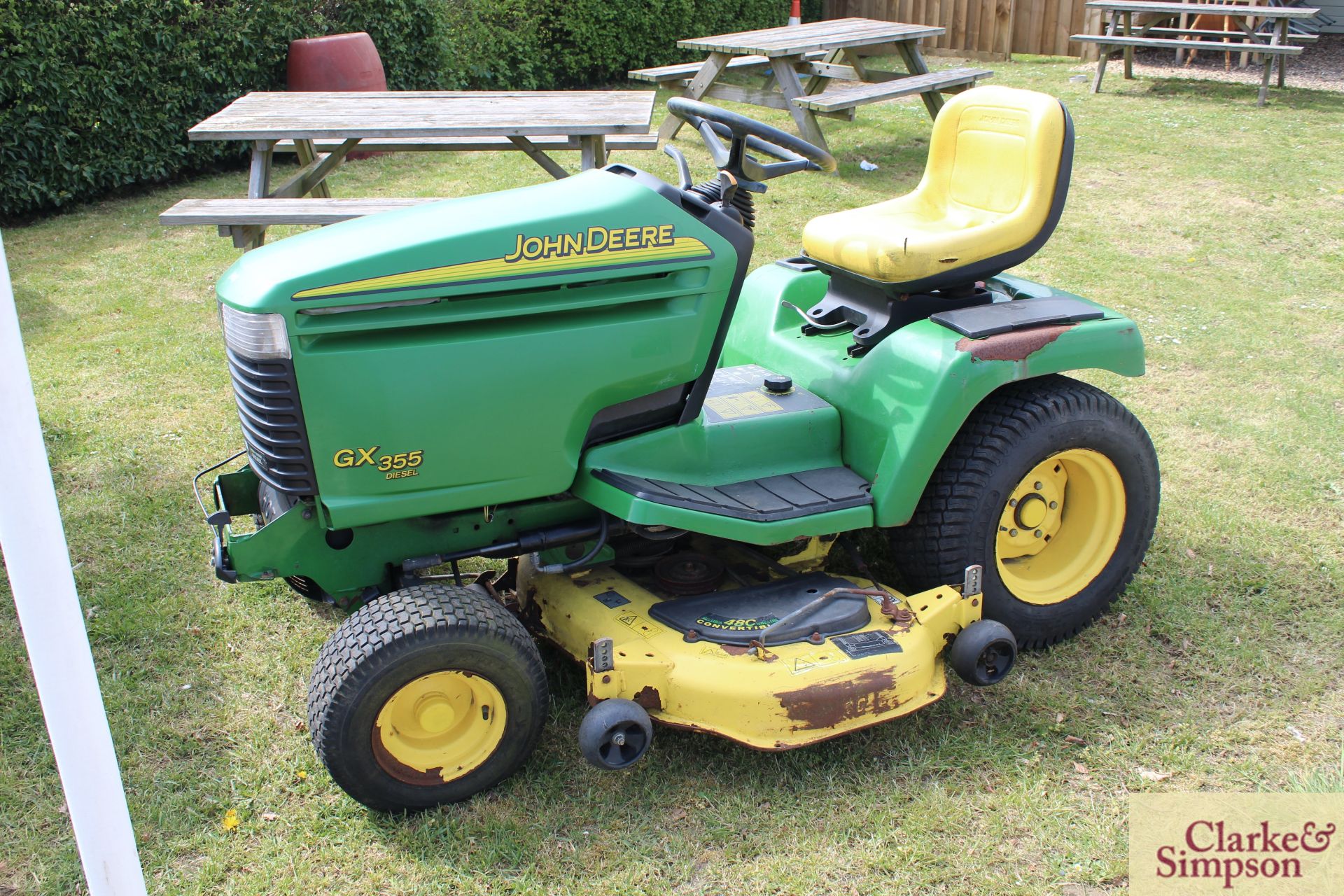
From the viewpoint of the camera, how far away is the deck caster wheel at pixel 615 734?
2.54 m

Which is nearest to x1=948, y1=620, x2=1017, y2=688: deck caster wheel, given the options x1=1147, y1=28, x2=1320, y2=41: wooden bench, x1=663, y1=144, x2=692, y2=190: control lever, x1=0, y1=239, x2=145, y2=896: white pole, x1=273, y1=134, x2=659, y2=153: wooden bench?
x1=663, y1=144, x2=692, y2=190: control lever

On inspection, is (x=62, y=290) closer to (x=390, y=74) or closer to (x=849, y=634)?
(x=390, y=74)

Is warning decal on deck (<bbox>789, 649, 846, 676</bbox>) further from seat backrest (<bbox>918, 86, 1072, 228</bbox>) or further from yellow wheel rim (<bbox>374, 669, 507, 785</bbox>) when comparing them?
seat backrest (<bbox>918, 86, 1072, 228</bbox>)

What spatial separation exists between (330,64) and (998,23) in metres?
7.98

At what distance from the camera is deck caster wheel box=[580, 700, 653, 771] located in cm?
254

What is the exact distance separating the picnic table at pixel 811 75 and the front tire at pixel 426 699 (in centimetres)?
612

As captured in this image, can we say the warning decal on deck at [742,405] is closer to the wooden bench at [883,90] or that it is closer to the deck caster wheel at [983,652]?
the deck caster wheel at [983,652]

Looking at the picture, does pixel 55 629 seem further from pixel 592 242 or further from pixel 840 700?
pixel 840 700

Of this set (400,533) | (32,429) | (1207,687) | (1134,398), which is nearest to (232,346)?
(400,533)

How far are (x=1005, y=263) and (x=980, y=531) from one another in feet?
2.56

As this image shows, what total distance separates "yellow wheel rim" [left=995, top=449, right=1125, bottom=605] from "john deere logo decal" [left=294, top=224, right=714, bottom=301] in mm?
1196

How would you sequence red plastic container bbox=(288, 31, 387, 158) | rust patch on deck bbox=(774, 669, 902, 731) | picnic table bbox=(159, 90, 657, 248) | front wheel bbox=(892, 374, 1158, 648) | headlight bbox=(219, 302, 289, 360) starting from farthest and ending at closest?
1. red plastic container bbox=(288, 31, 387, 158)
2. picnic table bbox=(159, 90, 657, 248)
3. front wheel bbox=(892, 374, 1158, 648)
4. rust patch on deck bbox=(774, 669, 902, 731)
5. headlight bbox=(219, 302, 289, 360)

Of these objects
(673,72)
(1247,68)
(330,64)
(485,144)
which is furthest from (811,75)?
(1247,68)

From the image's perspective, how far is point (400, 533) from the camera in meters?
2.81
